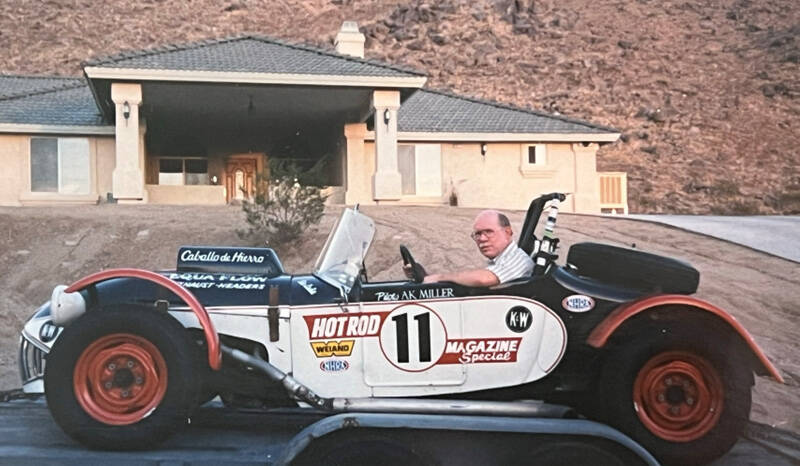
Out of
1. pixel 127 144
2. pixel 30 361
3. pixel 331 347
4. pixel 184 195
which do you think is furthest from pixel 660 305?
pixel 184 195

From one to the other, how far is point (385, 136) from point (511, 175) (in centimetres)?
628

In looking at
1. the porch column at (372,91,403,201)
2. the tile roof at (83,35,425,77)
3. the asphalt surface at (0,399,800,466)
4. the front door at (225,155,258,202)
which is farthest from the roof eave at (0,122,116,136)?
the asphalt surface at (0,399,800,466)

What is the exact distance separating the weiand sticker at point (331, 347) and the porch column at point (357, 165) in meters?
22.0

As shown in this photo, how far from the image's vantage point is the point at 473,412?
414 centimetres

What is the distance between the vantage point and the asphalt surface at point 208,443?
3.87m

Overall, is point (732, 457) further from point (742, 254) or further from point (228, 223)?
point (228, 223)

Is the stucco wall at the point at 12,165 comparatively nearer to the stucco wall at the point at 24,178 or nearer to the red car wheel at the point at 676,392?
the stucco wall at the point at 24,178

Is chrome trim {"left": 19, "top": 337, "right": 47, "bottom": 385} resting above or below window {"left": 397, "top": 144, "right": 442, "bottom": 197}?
below

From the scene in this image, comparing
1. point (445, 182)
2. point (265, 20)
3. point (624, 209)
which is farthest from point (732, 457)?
point (265, 20)

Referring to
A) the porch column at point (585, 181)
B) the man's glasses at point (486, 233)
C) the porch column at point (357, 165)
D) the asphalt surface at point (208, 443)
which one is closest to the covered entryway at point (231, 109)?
the porch column at point (357, 165)

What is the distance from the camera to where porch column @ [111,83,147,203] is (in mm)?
23016

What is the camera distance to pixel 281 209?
15.8 meters

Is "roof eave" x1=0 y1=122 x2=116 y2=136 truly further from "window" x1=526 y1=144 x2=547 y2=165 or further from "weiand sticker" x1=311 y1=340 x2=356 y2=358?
"weiand sticker" x1=311 y1=340 x2=356 y2=358

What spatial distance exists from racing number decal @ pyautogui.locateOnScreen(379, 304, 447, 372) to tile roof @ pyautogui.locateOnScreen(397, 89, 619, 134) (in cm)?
2337
